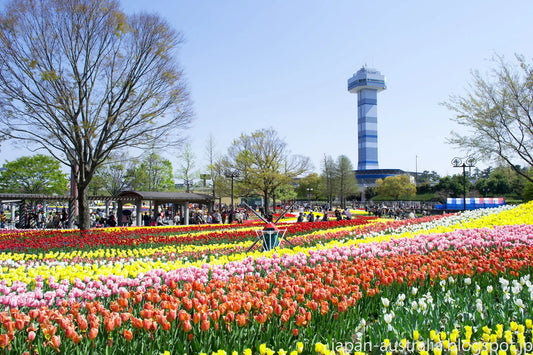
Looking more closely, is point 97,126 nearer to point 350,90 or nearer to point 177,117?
point 177,117

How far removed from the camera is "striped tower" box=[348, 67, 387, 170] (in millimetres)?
143625

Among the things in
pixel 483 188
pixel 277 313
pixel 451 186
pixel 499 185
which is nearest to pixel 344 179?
pixel 451 186

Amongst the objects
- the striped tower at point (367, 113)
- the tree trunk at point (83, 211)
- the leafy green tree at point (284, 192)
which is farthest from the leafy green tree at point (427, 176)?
the tree trunk at point (83, 211)

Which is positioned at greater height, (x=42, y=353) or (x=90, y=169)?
(x=90, y=169)

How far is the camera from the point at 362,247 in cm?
731

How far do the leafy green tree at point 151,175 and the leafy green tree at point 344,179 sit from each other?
85.5 ft

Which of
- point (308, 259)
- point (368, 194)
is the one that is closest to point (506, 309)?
point (308, 259)

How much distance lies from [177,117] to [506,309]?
1610cm

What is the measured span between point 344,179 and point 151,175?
30.8m

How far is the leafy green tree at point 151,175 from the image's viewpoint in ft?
164

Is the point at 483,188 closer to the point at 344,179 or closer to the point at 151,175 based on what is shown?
the point at 344,179

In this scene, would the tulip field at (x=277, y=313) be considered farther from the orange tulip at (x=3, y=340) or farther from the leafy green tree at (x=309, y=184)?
the leafy green tree at (x=309, y=184)

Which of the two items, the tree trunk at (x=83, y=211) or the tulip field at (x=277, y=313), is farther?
the tree trunk at (x=83, y=211)

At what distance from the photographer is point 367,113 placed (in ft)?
480
